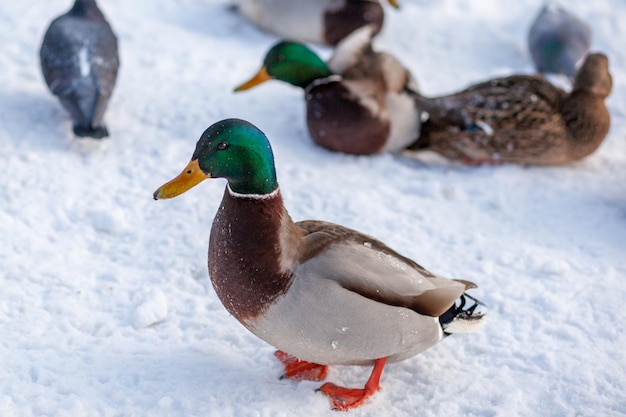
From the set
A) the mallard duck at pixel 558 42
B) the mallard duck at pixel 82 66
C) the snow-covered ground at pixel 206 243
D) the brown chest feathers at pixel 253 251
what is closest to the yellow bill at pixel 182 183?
the brown chest feathers at pixel 253 251

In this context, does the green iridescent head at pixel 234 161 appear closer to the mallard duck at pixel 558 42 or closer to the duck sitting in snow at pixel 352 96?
the duck sitting in snow at pixel 352 96

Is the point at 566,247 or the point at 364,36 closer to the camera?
the point at 566,247

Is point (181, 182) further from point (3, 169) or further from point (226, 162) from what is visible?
point (3, 169)

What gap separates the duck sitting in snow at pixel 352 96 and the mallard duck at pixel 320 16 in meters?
1.35

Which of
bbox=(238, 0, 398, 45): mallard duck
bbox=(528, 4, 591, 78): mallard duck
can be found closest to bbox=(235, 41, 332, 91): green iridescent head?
bbox=(238, 0, 398, 45): mallard duck

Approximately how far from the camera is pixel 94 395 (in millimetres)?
2758

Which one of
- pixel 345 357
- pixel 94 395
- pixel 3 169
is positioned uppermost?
pixel 345 357

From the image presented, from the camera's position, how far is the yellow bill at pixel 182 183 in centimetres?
264

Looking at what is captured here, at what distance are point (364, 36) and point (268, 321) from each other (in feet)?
9.24

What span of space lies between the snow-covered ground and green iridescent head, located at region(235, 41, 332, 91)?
1.02ft

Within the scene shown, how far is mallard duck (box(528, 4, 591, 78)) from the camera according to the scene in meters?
6.07

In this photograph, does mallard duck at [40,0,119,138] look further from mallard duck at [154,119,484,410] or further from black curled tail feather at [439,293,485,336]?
black curled tail feather at [439,293,485,336]

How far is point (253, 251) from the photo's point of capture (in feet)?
8.63

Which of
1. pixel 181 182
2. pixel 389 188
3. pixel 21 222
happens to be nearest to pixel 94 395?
pixel 181 182
